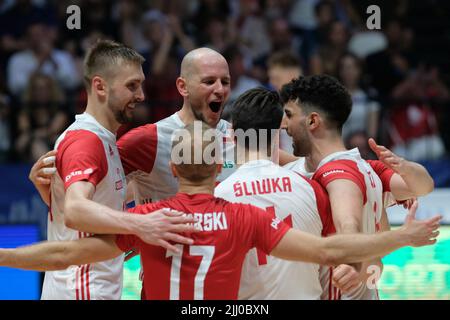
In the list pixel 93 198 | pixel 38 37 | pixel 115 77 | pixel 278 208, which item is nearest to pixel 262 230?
pixel 278 208

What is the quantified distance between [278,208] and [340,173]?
417 millimetres

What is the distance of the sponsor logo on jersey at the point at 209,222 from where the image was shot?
396 centimetres

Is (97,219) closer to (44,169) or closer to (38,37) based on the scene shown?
(44,169)

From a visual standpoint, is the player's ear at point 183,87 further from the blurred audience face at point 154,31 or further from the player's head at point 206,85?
the blurred audience face at point 154,31

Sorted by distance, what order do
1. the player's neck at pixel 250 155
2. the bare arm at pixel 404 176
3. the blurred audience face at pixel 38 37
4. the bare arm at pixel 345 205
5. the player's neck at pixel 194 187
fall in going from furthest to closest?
the blurred audience face at pixel 38 37
the bare arm at pixel 404 176
the player's neck at pixel 250 155
the bare arm at pixel 345 205
the player's neck at pixel 194 187

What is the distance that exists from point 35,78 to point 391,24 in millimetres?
4891

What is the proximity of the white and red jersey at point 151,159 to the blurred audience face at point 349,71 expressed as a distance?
5742 mm

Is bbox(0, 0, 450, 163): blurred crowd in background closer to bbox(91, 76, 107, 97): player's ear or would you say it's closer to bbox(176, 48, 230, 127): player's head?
bbox(176, 48, 230, 127): player's head

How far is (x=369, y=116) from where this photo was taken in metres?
10.4

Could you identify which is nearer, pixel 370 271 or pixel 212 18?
pixel 370 271

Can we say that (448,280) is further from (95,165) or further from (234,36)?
(234,36)

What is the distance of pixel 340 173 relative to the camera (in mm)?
4652

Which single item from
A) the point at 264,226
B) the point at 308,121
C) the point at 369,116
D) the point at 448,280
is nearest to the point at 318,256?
the point at 264,226

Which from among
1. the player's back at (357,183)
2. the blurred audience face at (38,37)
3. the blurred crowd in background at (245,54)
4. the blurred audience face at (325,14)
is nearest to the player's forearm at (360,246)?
the player's back at (357,183)
